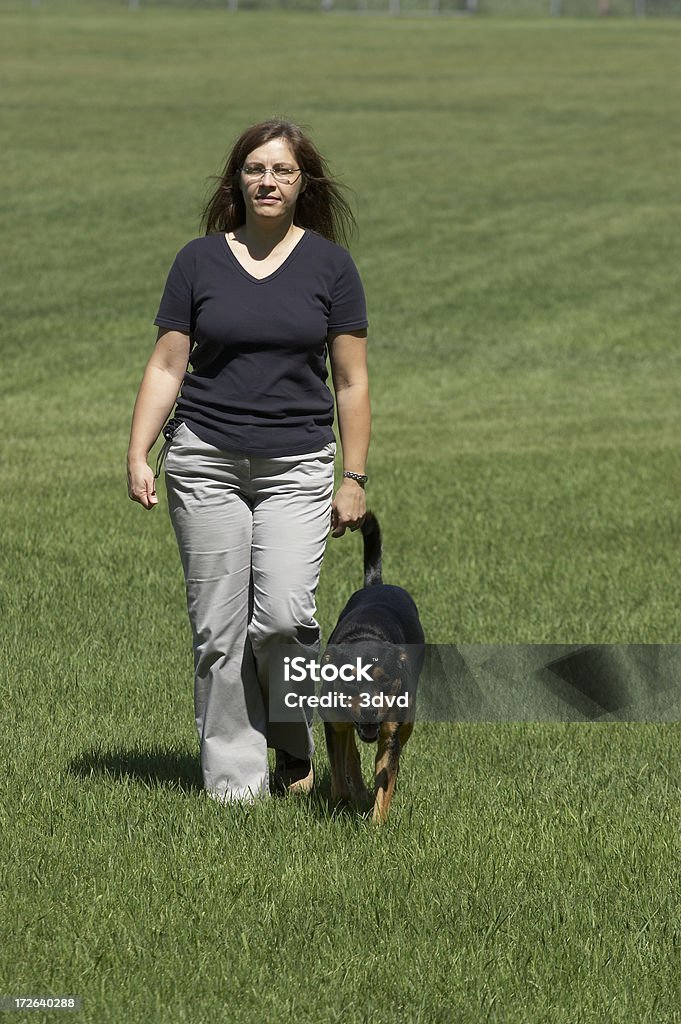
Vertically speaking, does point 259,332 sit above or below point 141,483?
above

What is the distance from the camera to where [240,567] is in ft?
18.9

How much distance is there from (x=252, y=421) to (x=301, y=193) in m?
0.89

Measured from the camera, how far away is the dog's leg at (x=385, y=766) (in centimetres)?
547

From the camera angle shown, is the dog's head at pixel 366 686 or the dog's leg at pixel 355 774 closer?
the dog's head at pixel 366 686

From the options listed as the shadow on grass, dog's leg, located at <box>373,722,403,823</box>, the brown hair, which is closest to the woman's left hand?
dog's leg, located at <box>373,722,403,823</box>

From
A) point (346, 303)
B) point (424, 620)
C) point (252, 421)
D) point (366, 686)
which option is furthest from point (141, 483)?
point (424, 620)

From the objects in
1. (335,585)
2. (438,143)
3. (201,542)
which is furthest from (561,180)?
(201,542)

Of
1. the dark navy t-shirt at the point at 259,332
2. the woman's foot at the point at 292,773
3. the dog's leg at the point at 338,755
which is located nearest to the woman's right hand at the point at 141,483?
the dark navy t-shirt at the point at 259,332

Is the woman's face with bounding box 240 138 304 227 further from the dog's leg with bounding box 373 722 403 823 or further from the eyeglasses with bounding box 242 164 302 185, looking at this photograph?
the dog's leg with bounding box 373 722 403 823

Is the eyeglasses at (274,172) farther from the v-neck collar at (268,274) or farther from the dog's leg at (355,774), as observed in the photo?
the dog's leg at (355,774)

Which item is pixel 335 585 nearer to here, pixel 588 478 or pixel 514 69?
pixel 588 478

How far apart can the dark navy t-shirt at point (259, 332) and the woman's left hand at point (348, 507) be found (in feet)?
0.60

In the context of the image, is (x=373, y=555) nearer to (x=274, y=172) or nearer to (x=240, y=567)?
(x=240, y=567)

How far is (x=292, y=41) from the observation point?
5859 cm
